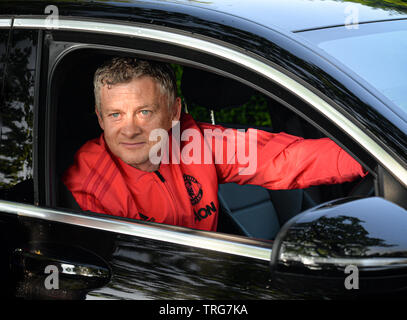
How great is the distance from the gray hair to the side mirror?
93cm

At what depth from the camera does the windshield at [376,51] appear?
5.90 ft

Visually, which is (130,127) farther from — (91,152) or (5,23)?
(5,23)

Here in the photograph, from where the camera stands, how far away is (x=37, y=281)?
1.82 meters

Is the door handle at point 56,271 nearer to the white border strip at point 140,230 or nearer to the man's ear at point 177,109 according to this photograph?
the white border strip at point 140,230

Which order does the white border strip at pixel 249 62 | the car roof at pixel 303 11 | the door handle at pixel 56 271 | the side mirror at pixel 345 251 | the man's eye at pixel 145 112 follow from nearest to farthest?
the side mirror at pixel 345 251 → the white border strip at pixel 249 62 → the door handle at pixel 56 271 → the car roof at pixel 303 11 → the man's eye at pixel 145 112

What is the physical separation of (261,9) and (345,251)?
88 centimetres

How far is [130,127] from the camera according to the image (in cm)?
214

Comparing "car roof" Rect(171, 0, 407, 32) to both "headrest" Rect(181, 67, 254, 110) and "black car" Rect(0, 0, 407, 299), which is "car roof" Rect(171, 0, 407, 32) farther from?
"headrest" Rect(181, 67, 254, 110)

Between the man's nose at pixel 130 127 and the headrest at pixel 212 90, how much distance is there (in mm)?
464

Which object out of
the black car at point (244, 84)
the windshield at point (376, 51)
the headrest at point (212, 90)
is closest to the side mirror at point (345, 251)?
the black car at point (244, 84)

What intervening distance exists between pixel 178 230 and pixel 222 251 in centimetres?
14

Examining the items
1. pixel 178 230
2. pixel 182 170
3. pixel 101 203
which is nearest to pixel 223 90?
pixel 182 170

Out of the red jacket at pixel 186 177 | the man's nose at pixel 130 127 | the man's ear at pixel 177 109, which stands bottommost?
the red jacket at pixel 186 177

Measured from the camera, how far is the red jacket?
6.86 feet
